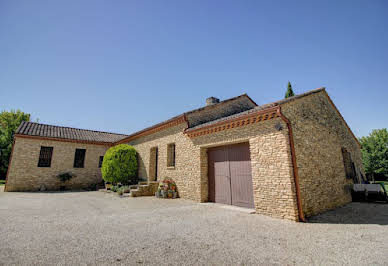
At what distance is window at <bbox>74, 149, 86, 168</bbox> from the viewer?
15.1 m

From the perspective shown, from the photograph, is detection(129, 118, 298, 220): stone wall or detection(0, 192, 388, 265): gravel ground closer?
detection(0, 192, 388, 265): gravel ground

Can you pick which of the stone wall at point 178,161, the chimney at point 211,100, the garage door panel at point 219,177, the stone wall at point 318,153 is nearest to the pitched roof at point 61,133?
the stone wall at point 178,161

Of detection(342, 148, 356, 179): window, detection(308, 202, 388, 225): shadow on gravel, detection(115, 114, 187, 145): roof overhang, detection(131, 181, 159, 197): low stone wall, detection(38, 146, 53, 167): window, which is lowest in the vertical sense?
detection(308, 202, 388, 225): shadow on gravel

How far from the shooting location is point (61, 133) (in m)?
15.6

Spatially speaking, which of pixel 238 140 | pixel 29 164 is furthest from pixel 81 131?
pixel 238 140

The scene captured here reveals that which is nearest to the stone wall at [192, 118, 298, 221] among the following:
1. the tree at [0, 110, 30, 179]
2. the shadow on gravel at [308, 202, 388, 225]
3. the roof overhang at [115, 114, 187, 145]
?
the shadow on gravel at [308, 202, 388, 225]

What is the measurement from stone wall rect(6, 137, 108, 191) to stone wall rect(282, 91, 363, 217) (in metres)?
15.8

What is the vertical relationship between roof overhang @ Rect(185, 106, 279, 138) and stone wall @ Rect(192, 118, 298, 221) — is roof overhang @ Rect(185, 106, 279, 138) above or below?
above

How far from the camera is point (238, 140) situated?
22.9ft

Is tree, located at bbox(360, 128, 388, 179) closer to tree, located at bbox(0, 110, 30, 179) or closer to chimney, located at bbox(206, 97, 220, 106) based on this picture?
chimney, located at bbox(206, 97, 220, 106)

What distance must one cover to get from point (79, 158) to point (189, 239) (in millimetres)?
15209

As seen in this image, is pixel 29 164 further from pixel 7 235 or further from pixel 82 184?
pixel 7 235

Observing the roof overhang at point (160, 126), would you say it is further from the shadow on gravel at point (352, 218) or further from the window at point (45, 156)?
the shadow on gravel at point (352, 218)

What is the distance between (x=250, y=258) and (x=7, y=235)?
17.2 ft
